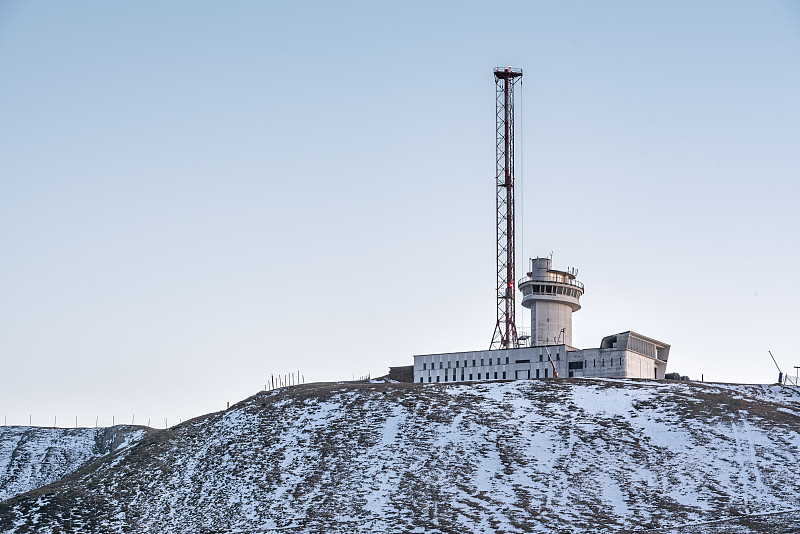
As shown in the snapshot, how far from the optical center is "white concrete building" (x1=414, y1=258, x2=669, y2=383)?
8506 cm

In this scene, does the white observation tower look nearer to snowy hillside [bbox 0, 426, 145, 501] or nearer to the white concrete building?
the white concrete building

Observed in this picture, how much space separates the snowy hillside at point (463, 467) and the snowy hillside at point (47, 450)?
13613 mm

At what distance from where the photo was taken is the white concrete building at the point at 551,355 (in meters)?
85.1

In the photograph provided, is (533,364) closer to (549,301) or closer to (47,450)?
(549,301)

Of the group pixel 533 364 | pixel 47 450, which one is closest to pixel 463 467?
pixel 533 364

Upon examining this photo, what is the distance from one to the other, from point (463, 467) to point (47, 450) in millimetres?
49498

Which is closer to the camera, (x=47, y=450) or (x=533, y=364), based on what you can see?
(x=533, y=364)

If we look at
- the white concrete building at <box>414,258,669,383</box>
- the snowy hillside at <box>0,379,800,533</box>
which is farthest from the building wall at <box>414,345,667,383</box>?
the snowy hillside at <box>0,379,800,533</box>

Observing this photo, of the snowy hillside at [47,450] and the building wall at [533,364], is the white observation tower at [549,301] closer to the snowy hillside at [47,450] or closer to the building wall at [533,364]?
the building wall at [533,364]

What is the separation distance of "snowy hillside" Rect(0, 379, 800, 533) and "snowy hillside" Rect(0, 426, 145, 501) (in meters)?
13.6

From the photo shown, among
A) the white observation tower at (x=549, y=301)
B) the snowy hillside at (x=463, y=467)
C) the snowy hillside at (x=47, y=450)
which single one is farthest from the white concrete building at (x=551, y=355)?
the snowy hillside at (x=47, y=450)

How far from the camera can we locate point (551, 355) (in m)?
87.6

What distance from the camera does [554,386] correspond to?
7500 cm

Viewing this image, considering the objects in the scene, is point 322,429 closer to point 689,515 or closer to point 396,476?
point 396,476
